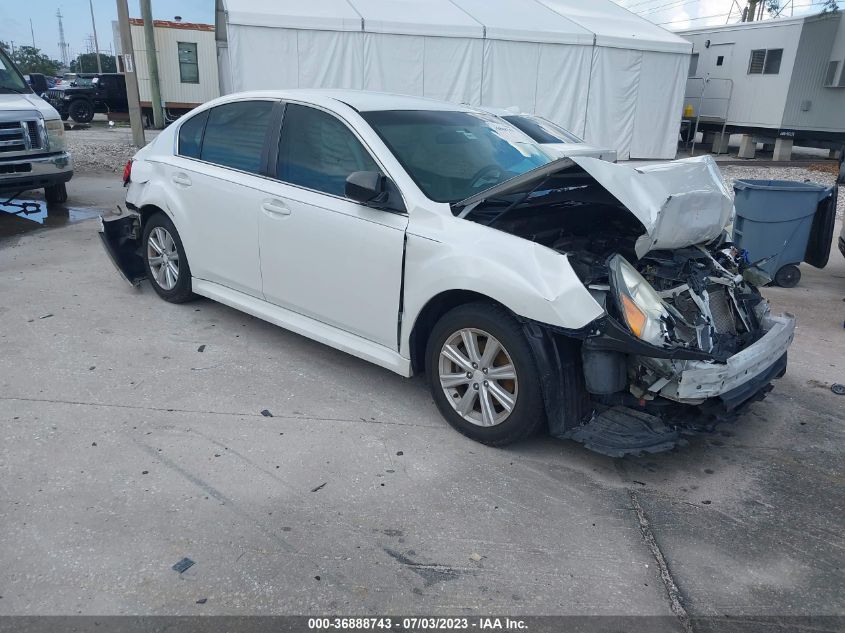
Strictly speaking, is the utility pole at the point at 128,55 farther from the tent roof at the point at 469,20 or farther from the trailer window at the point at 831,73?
the trailer window at the point at 831,73

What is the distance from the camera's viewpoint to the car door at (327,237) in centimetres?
386

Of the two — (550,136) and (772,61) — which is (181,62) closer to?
(550,136)

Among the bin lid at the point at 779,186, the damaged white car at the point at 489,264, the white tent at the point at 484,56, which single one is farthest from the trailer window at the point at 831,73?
the damaged white car at the point at 489,264

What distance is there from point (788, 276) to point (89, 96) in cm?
2430

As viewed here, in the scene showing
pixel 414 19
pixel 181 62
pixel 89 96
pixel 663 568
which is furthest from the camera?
pixel 89 96

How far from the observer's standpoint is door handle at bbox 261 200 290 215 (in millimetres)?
4289

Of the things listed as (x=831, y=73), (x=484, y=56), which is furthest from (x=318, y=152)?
(x=831, y=73)

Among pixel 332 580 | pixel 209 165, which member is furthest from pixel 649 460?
pixel 209 165

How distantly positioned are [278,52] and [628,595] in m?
14.9

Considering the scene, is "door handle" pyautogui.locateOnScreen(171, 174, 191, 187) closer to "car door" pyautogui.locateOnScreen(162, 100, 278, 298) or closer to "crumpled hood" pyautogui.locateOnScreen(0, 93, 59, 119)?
"car door" pyautogui.locateOnScreen(162, 100, 278, 298)

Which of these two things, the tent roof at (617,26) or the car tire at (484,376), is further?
the tent roof at (617,26)

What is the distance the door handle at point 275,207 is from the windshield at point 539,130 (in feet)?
18.0

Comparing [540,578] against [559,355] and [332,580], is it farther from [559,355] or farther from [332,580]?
[559,355]

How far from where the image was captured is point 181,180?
201 inches
